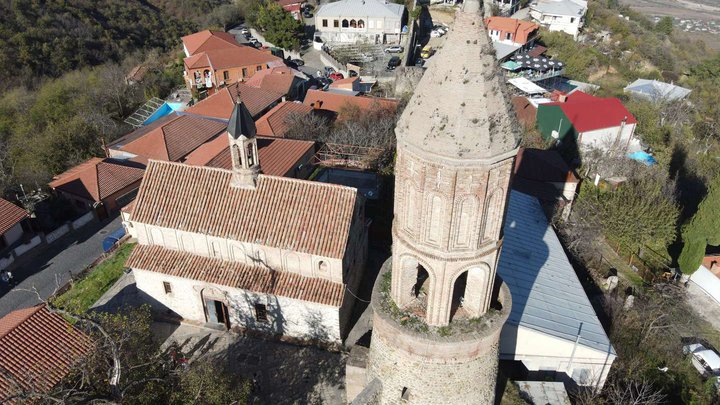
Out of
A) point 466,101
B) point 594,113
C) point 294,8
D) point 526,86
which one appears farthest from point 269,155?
point 294,8

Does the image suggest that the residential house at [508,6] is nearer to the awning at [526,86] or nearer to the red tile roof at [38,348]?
the awning at [526,86]

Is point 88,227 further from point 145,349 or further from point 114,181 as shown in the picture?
point 145,349

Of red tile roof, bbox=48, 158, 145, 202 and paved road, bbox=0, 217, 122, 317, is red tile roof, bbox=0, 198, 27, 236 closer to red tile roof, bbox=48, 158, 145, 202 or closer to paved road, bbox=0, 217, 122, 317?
paved road, bbox=0, 217, 122, 317

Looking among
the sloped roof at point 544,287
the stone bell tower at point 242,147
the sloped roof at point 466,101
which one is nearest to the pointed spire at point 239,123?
the stone bell tower at point 242,147

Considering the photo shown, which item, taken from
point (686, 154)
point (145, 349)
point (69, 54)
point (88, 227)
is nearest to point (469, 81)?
point (145, 349)

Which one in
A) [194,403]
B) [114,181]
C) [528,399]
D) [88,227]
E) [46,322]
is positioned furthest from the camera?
[114,181]

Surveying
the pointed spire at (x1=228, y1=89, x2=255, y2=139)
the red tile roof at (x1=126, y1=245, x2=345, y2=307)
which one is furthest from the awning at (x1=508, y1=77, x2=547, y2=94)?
the red tile roof at (x1=126, y1=245, x2=345, y2=307)

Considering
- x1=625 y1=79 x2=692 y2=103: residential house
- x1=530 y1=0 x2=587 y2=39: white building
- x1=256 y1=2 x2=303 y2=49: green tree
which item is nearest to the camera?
x1=625 y1=79 x2=692 y2=103: residential house
